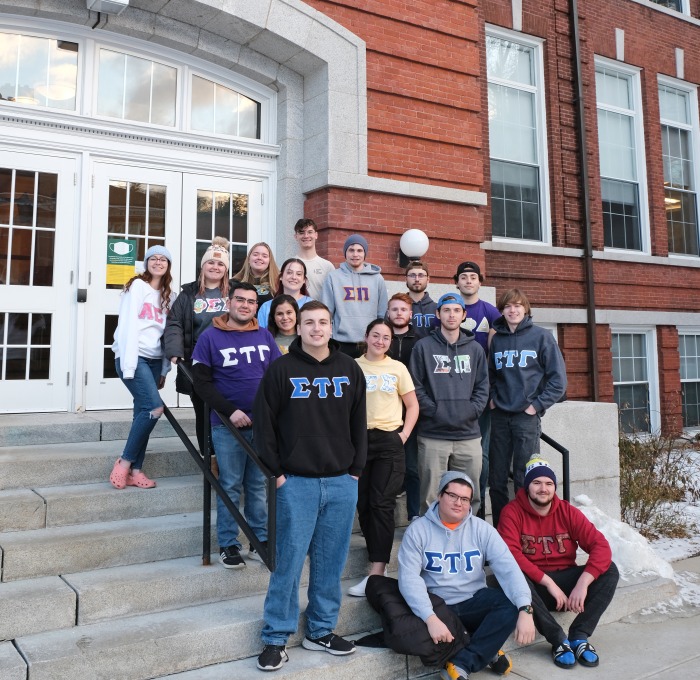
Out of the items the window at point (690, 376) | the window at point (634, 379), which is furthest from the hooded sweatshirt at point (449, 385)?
the window at point (690, 376)

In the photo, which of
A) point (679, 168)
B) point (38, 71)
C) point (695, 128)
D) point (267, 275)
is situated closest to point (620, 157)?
point (679, 168)

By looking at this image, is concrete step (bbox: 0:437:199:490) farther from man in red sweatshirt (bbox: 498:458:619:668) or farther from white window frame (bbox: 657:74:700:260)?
white window frame (bbox: 657:74:700:260)

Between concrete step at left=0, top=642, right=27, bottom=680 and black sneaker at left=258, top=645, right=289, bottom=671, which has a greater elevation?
concrete step at left=0, top=642, right=27, bottom=680

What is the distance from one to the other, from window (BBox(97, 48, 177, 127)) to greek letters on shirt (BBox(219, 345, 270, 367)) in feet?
12.6

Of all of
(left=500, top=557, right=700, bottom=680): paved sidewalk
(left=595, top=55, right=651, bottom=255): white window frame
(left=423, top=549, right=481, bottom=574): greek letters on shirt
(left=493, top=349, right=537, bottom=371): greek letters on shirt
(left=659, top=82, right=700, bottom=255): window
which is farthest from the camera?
(left=659, top=82, right=700, bottom=255): window

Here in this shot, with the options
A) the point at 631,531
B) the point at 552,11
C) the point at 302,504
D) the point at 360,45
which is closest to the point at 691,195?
the point at 552,11

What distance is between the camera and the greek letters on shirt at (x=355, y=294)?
541cm

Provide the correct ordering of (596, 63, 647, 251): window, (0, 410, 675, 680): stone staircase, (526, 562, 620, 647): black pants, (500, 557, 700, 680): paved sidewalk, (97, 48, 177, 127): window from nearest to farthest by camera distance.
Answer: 1. (0, 410, 675, 680): stone staircase
2. (500, 557, 700, 680): paved sidewalk
3. (526, 562, 620, 647): black pants
4. (97, 48, 177, 127): window
5. (596, 63, 647, 251): window

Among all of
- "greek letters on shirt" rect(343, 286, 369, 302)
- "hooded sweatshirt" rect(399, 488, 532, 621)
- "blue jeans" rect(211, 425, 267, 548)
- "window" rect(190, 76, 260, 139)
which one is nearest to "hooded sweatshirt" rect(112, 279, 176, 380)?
"blue jeans" rect(211, 425, 267, 548)

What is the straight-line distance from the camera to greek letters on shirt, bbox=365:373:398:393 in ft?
14.7

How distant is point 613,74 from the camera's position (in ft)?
38.9

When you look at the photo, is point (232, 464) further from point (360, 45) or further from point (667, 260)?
point (667, 260)

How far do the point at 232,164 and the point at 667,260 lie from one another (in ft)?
26.9

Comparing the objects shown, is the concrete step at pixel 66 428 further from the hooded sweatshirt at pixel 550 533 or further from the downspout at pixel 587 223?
the downspout at pixel 587 223
